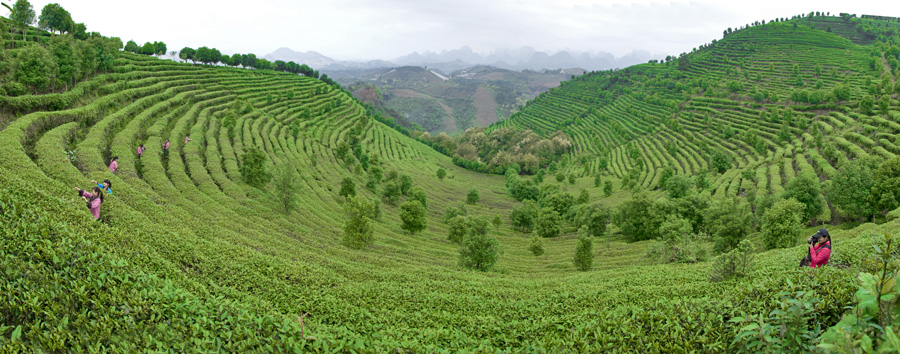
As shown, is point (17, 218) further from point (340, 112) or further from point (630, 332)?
point (340, 112)

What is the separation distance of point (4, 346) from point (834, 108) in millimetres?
123315

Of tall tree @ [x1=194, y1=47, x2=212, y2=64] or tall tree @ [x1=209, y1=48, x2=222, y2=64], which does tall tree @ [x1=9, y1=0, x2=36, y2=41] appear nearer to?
tall tree @ [x1=194, y1=47, x2=212, y2=64]

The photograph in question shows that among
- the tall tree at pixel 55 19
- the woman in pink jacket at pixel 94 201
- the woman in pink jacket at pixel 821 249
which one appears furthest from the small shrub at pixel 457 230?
the tall tree at pixel 55 19

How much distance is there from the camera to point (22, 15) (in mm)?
56156

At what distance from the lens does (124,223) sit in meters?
14.8

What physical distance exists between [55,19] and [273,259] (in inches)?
3321

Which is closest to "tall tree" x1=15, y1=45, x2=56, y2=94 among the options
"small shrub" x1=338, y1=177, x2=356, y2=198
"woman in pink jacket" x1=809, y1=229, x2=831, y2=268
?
"small shrub" x1=338, y1=177, x2=356, y2=198

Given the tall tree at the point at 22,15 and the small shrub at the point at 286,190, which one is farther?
the tall tree at the point at 22,15

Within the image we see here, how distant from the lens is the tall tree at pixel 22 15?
55406 millimetres

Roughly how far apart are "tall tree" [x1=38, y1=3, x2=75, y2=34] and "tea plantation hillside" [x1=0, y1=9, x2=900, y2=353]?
189 cm

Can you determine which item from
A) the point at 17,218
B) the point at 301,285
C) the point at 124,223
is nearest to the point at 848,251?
the point at 301,285

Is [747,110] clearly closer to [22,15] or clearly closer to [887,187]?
[887,187]

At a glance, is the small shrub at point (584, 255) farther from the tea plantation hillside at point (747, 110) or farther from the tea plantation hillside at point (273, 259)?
the tea plantation hillside at point (747, 110)

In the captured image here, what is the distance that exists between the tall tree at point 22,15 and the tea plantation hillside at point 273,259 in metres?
3.72
